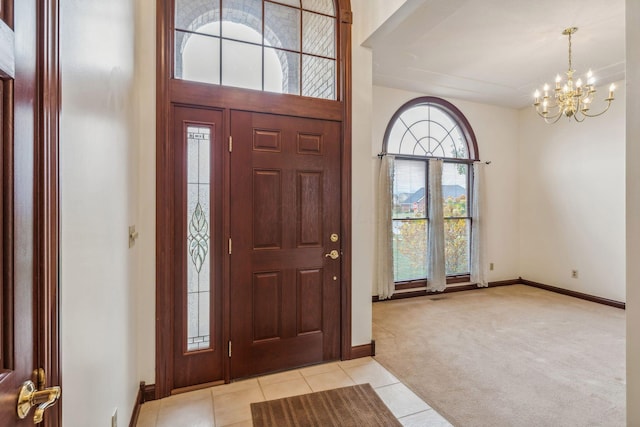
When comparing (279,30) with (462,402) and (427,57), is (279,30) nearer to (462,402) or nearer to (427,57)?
(427,57)

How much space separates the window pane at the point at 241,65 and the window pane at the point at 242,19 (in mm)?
63

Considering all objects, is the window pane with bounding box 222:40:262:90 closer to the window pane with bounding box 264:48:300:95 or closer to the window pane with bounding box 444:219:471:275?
the window pane with bounding box 264:48:300:95

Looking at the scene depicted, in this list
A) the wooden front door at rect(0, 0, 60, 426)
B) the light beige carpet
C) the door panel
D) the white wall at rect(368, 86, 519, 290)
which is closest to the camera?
the wooden front door at rect(0, 0, 60, 426)

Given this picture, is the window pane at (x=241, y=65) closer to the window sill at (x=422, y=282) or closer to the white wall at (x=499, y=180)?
the window sill at (x=422, y=282)

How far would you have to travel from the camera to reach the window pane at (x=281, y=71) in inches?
102

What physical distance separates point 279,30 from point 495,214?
4570 mm

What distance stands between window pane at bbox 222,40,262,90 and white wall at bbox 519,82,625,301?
476 centimetres

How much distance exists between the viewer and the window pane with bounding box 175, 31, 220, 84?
2336 mm

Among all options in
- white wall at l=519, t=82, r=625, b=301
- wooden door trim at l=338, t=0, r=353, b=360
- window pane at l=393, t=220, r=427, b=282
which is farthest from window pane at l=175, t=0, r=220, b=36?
white wall at l=519, t=82, r=625, b=301

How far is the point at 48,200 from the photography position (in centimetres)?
80

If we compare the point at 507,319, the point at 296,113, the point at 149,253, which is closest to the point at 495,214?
the point at 507,319

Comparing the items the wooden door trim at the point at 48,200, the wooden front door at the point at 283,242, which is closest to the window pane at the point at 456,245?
the wooden front door at the point at 283,242

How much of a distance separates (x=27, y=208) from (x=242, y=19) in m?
2.36

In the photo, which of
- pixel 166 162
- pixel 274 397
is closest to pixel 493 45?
pixel 166 162
